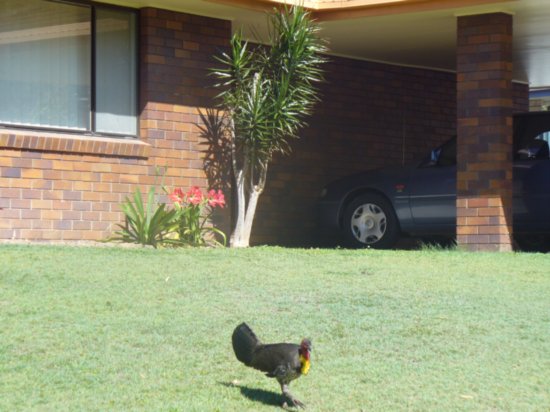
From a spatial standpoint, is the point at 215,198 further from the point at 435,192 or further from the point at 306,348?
the point at 306,348

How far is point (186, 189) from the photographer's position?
46.9 ft

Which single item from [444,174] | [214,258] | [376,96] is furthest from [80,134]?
[376,96]

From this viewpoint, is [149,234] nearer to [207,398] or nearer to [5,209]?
[5,209]

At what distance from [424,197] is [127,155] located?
3663 millimetres

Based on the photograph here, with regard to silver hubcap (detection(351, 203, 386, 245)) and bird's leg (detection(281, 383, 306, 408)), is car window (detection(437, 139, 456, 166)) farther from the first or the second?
bird's leg (detection(281, 383, 306, 408))

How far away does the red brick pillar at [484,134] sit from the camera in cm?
1376

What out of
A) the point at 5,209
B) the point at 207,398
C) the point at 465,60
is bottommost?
the point at 207,398

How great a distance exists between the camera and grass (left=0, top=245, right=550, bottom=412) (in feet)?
20.9

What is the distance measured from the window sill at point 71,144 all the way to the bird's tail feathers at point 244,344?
7.09 meters

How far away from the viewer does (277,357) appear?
6.04 m

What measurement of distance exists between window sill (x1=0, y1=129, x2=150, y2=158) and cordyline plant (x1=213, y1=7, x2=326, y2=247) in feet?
3.93

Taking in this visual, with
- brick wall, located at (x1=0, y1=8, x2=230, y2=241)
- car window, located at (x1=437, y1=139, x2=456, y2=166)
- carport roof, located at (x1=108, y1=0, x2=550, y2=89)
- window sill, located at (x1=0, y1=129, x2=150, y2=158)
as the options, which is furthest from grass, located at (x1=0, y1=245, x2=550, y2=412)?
carport roof, located at (x1=108, y1=0, x2=550, y2=89)

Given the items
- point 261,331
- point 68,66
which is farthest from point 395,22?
point 261,331

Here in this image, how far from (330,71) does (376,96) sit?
3.40 feet
